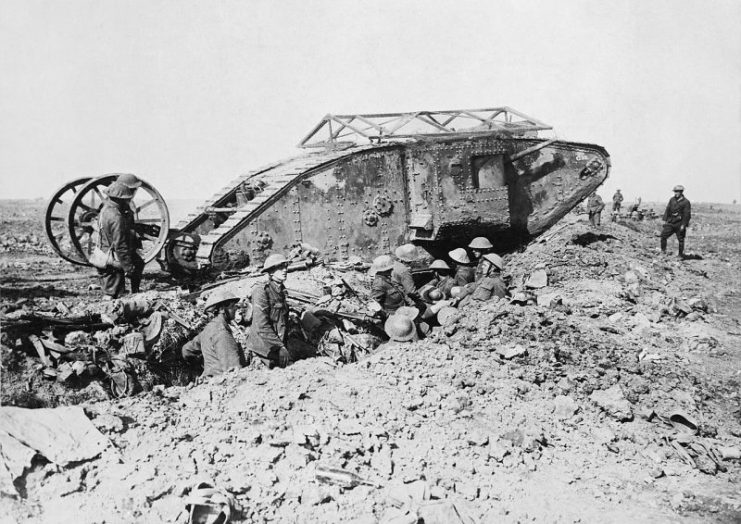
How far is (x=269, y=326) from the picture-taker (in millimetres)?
7539

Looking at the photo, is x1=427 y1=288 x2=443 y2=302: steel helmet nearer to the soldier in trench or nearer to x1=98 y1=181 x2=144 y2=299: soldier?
the soldier in trench

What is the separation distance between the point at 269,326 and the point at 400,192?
4.28m

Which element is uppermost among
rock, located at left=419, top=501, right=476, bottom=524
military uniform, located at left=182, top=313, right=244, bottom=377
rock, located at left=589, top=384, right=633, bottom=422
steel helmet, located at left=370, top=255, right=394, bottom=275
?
steel helmet, located at left=370, top=255, right=394, bottom=275

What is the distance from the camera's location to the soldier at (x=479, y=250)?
1072cm

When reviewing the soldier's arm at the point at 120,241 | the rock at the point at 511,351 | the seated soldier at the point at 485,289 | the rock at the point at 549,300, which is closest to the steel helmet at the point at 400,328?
the seated soldier at the point at 485,289

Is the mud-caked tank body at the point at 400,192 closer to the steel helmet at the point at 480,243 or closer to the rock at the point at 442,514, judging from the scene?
the steel helmet at the point at 480,243

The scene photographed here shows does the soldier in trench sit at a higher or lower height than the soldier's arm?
lower

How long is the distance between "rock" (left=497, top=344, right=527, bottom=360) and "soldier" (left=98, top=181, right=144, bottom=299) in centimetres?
486

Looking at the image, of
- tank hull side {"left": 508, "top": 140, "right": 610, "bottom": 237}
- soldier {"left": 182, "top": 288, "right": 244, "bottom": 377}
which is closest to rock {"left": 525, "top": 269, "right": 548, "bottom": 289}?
tank hull side {"left": 508, "top": 140, "right": 610, "bottom": 237}

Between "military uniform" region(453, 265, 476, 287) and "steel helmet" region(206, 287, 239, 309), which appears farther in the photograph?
"military uniform" region(453, 265, 476, 287)

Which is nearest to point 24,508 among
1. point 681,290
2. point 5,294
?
point 5,294

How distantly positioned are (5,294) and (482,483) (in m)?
9.02

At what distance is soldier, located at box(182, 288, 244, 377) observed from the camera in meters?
7.39

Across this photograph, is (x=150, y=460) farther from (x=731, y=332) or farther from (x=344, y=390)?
(x=731, y=332)
